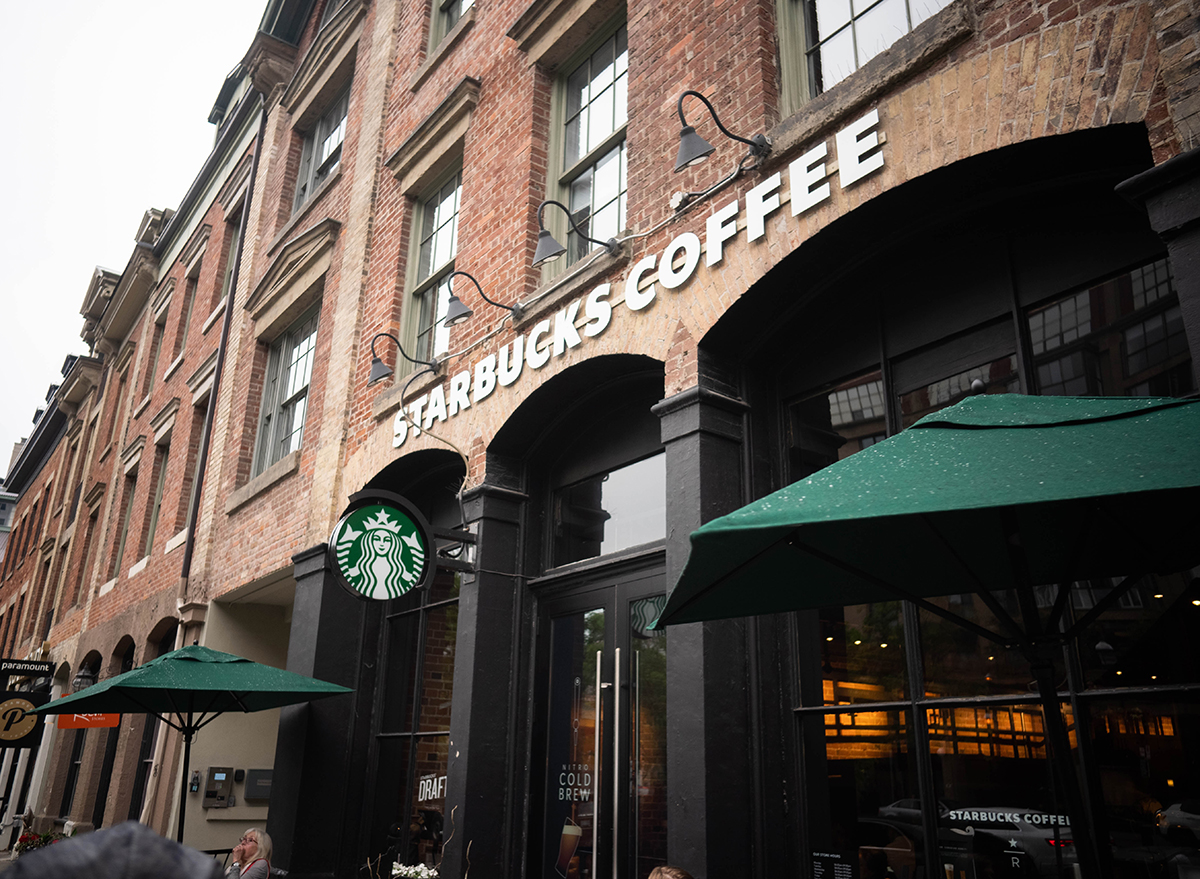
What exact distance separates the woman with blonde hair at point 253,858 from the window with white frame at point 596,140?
16.4ft

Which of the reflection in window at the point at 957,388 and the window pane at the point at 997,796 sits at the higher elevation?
the reflection in window at the point at 957,388

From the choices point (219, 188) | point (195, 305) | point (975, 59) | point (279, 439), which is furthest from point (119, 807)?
point (975, 59)

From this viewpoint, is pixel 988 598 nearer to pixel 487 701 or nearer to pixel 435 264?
pixel 487 701

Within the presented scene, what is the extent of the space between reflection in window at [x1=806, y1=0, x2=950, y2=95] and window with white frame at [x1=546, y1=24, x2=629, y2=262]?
1.50 m

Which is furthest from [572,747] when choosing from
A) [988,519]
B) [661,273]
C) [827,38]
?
[827,38]

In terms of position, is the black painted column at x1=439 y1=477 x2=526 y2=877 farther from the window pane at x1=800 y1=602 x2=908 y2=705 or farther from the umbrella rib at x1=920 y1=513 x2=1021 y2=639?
the umbrella rib at x1=920 y1=513 x2=1021 y2=639

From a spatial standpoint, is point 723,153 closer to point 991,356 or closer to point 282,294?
point 991,356

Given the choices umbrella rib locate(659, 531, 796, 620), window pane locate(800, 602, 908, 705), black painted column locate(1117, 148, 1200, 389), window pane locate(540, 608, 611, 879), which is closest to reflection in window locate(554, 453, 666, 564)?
window pane locate(540, 608, 611, 879)

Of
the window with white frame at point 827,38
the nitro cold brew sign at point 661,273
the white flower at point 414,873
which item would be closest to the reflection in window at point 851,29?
the window with white frame at point 827,38

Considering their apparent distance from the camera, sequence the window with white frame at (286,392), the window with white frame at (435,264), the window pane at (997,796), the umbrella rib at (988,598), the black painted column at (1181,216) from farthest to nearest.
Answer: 1. the window with white frame at (286,392)
2. the window with white frame at (435,264)
3. the window pane at (997,796)
4. the black painted column at (1181,216)
5. the umbrella rib at (988,598)

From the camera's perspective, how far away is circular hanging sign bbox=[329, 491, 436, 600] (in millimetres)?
5938

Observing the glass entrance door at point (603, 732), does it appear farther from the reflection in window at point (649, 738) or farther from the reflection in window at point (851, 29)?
the reflection in window at point (851, 29)

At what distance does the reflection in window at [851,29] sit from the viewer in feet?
15.7

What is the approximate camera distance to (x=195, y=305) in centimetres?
1606
